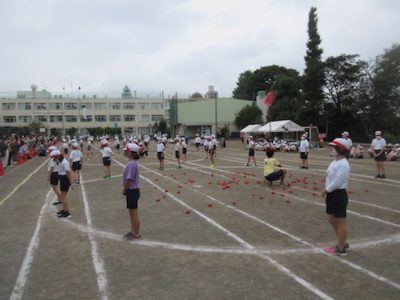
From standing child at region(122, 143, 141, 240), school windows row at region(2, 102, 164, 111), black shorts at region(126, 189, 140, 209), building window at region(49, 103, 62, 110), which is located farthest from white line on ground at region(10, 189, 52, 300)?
building window at region(49, 103, 62, 110)

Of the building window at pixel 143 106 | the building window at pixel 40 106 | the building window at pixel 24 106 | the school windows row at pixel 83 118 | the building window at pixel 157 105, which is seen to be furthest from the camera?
the building window at pixel 157 105

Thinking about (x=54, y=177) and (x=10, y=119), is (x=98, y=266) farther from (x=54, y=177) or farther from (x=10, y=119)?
(x=10, y=119)

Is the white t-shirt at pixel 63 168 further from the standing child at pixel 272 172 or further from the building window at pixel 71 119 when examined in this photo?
the building window at pixel 71 119

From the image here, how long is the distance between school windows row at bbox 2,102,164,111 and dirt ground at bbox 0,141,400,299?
8595 cm

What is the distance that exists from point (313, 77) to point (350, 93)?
16.0 ft

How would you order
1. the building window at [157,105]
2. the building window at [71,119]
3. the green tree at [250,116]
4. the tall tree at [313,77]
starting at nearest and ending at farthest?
the tall tree at [313,77]
the green tree at [250,116]
the building window at [71,119]
the building window at [157,105]

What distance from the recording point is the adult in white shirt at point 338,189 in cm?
578

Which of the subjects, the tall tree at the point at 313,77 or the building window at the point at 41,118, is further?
the building window at the point at 41,118

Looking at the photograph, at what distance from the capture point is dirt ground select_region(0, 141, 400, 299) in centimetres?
491

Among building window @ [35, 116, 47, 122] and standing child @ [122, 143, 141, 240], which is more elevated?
building window @ [35, 116, 47, 122]

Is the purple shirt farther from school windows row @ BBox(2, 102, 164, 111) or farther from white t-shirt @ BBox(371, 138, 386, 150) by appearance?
school windows row @ BBox(2, 102, 164, 111)

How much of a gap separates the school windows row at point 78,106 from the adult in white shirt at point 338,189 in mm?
92446

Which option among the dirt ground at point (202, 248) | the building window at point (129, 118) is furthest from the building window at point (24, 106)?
the dirt ground at point (202, 248)

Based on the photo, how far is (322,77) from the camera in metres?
46.8
